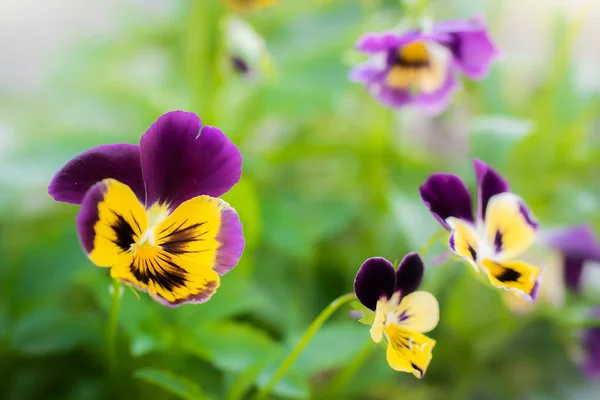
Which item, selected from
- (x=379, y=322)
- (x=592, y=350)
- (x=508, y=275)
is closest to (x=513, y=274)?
(x=508, y=275)

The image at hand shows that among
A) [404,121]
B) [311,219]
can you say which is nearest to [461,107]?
[404,121]

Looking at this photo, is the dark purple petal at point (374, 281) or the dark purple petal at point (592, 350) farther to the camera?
the dark purple petal at point (592, 350)

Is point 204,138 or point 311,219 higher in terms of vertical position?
point 204,138

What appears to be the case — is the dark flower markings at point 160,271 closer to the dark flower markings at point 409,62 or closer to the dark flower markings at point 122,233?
the dark flower markings at point 122,233

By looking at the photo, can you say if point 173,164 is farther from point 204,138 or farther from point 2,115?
point 2,115

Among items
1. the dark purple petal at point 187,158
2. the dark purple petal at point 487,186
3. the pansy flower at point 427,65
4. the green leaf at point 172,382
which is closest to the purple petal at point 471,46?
the pansy flower at point 427,65

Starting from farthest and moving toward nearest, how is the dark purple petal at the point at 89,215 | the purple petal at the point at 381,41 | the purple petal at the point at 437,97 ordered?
the purple petal at the point at 437,97 < the purple petal at the point at 381,41 < the dark purple petal at the point at 89,215
